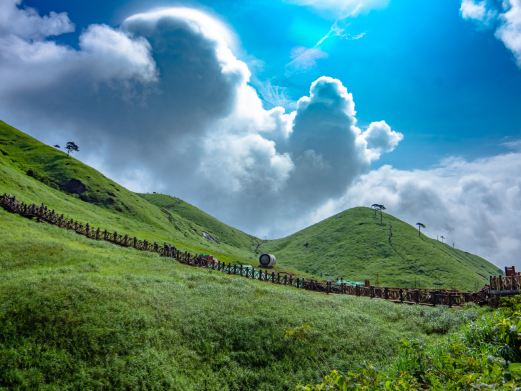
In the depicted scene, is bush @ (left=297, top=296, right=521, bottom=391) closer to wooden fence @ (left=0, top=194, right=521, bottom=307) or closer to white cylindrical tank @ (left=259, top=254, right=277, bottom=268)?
wooden fence @ (left=0, top=194, right=521, bottom=307)

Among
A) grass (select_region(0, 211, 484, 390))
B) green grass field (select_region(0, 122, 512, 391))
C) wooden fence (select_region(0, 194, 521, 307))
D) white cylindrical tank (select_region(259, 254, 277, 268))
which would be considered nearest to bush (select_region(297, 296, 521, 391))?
green grass field (select_region(0, 122, 512, 391))

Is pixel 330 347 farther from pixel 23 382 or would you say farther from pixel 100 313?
pixel 23 382

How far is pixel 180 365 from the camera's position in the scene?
963 inches

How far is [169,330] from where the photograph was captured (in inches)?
1083

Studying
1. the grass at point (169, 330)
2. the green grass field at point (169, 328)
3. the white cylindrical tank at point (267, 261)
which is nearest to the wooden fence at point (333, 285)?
the green grass field at point (169, 328)

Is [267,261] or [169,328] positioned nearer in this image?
[169,328]

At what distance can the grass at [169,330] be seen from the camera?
21984 mm

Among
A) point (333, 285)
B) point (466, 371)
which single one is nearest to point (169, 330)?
point (466, 371)

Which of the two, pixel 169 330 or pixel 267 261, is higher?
pixel 267 261

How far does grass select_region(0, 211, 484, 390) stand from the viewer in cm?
2198

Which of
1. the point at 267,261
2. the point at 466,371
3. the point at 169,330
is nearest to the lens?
the point at 466,371

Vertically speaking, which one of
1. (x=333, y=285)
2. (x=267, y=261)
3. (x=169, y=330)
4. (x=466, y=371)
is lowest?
(x=169, y=330)

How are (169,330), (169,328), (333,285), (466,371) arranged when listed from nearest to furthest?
(466,371)
(169,330)
(169,328)
(333,285)

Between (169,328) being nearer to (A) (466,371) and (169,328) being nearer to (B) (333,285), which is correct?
(A) (466,371)
